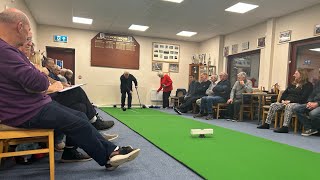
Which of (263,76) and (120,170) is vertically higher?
(263,76)

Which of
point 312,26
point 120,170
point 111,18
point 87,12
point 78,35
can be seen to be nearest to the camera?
point 120,170

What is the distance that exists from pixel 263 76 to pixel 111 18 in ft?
15.2

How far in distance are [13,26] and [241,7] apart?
5.30 metres

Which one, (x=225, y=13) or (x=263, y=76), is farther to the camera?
(x=263, y=76)

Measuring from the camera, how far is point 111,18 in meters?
6.97

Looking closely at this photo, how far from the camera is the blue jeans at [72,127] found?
1.48m

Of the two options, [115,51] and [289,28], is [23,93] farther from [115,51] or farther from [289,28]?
[115,51]

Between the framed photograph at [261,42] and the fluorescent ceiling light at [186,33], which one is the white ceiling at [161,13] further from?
the framed photograph at [261,42]

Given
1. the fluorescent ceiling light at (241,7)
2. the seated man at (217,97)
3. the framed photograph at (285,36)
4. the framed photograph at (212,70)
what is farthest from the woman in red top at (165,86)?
the framed photograph at (285,36)

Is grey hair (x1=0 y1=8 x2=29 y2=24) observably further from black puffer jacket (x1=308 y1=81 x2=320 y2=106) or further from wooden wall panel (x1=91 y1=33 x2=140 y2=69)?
wooden wall panel (x1=91 y1=33 x2=140 y2=69)

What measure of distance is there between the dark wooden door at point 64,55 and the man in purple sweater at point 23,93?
7.24m

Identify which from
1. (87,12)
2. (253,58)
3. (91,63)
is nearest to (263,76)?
(253,58)

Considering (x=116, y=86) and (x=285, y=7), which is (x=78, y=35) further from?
(x=285, y=7)

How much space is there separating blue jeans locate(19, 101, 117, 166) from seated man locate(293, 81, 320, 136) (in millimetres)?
3489
